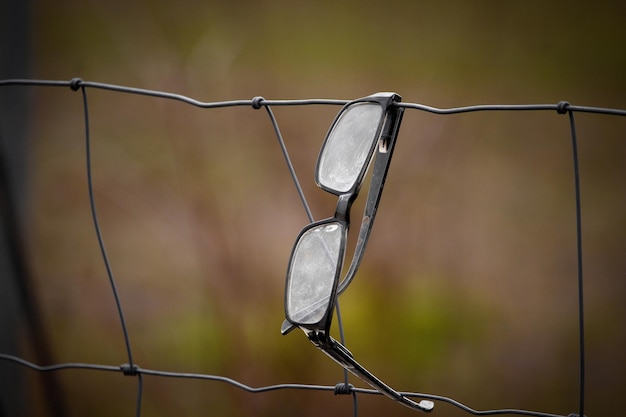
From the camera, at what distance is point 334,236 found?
0.34 m

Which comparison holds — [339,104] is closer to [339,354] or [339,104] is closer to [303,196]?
[303,196]

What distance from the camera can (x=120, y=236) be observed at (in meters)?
0.74

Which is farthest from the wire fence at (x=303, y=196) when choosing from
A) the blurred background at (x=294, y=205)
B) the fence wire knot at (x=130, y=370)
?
the blurred background at (x=294, y=205)

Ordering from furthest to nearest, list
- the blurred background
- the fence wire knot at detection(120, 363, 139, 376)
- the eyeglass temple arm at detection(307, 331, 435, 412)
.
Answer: the blurred background → the fence wire knot at detection(120, 363, 139, 376) → the eyeglass temple arm at detection(307, 331, 435, 412)

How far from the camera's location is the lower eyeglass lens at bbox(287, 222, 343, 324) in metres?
0.33

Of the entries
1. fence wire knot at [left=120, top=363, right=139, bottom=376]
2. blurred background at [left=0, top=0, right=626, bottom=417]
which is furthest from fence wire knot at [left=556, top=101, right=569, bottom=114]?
fence wire knot at [left=120, top=363, right=139, bottom=376]

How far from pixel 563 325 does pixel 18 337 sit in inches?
23.9

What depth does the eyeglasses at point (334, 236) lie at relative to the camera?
328mm

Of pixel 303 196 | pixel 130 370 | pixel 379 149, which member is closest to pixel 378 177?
pixel 379 149

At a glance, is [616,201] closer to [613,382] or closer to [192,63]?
[613,382]

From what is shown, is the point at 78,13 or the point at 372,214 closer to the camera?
the point at 372,214

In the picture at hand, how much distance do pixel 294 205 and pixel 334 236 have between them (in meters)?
0.37

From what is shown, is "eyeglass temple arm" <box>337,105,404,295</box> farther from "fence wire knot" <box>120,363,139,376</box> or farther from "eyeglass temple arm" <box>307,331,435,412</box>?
"fence wire knot" <box>120,363,139,376</box>

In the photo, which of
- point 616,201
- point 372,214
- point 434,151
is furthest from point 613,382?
point 372,214
